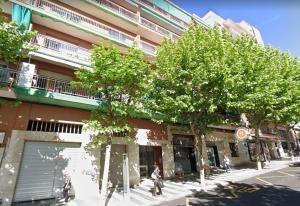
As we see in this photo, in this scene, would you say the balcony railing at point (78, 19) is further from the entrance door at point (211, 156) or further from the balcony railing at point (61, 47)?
the entrance door at point (211, 156)

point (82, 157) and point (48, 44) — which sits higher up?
point (48, 44)

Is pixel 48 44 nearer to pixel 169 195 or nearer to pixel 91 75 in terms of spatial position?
pixel 91 75

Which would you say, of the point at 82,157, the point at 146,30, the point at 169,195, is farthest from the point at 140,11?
the point at 169,195

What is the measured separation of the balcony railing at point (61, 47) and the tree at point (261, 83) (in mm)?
10164

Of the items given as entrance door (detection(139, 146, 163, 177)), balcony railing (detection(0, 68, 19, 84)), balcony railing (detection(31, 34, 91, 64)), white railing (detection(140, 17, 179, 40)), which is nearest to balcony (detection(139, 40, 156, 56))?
white railing (detection(140, 17, 179, 40))

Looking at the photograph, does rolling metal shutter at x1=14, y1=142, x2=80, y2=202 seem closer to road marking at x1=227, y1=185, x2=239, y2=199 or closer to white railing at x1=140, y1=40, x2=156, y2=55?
road marking at x1=227, y1=185, x2=239, y2=199

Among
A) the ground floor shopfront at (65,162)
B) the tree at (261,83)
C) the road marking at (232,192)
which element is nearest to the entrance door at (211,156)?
the tree at (261,83)

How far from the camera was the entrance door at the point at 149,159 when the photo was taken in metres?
15.9

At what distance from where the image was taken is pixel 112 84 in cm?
1022

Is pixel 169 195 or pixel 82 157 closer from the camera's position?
pixel 169 195

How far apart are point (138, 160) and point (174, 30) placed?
57.4 ft

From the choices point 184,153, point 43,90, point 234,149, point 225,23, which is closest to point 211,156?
point 184,153

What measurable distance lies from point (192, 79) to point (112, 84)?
203 inches

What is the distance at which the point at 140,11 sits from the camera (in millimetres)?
22062
